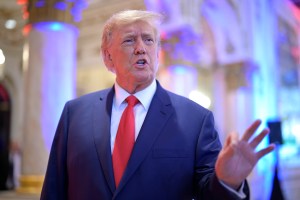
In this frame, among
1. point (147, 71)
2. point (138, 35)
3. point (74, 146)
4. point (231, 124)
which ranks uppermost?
point (138, 35)

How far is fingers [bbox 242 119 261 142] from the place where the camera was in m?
1.20

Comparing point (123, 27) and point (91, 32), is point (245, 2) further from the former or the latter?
A: point (123, 27)

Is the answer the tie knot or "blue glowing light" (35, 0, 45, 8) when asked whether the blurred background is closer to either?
"blue glowing light" (35, 0, 45, 8)

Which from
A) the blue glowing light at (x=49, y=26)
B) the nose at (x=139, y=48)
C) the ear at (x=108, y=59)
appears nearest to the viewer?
the nose at (x=139, y=48)

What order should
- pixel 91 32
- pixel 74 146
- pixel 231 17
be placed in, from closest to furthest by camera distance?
1. pixel 74 146
2. pixel 231 17
3. pixel 91 32

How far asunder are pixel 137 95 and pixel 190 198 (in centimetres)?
50

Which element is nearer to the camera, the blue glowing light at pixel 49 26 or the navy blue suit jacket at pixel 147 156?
the navy blue suit jacket at pixel 147 156

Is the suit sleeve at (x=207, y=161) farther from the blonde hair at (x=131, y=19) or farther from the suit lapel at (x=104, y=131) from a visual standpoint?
the blonde hair at (x=131, y=19)

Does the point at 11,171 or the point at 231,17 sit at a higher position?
the point at 231,17

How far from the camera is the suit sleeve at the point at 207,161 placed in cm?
136

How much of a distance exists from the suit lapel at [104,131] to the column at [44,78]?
3278mm

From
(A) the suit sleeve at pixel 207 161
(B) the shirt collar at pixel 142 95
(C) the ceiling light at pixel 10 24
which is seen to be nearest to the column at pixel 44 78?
(B) the shirt collar at pixel 142 95

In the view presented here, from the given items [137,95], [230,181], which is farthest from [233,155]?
[137,95]

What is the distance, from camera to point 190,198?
1521mm
